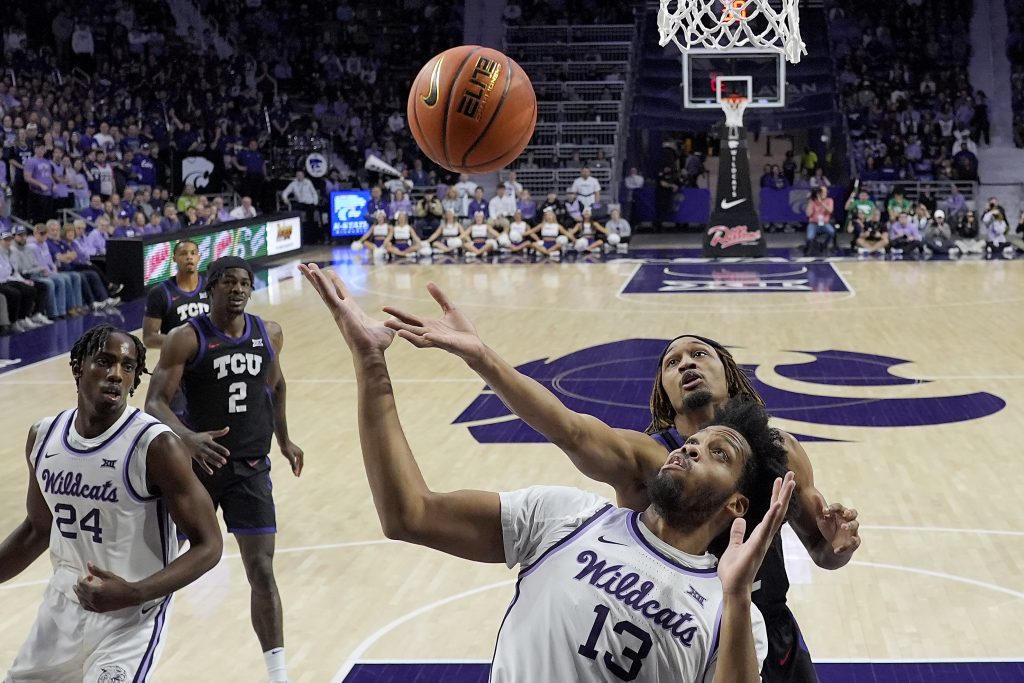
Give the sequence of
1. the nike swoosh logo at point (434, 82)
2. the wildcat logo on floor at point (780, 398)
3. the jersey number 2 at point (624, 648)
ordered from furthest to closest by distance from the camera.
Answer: the wildcat logo on floor at point (780, 398) < the nike swoosh logo at point (434, 82) < the jersey number 2 at point (624, 648)

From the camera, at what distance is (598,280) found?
64.1 ft

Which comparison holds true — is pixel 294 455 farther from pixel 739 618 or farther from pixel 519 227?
pixel 519 227

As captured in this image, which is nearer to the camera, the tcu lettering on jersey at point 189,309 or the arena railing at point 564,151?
the tcu lettering on jersey at point 189,309

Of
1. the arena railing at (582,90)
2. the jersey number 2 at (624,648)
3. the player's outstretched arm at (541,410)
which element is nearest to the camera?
the jersey number 2 at (624,648)

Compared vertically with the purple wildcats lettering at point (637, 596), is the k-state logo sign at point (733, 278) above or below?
below

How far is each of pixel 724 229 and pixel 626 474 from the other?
19.6 meters

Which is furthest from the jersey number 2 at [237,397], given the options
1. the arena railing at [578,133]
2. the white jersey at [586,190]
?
the arena railing at [578,133]

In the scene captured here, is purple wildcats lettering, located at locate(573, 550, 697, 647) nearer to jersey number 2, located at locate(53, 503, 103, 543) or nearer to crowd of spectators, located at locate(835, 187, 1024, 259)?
jersey number 2, located at locate(53, 503, 103, 543)

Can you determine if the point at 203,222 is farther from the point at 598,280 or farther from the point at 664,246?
the point at 664,246

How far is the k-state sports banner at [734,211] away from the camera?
22031 millimetres

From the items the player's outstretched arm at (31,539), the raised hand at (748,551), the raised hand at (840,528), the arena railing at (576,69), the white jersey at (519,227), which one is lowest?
the white jersey at (519,227)

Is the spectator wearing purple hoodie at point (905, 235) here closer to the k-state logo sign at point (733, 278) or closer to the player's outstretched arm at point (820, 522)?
the k-state logo sign at point (733, 278)

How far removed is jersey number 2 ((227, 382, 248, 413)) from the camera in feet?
19.4

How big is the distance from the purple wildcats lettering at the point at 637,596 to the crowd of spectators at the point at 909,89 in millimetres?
25923
